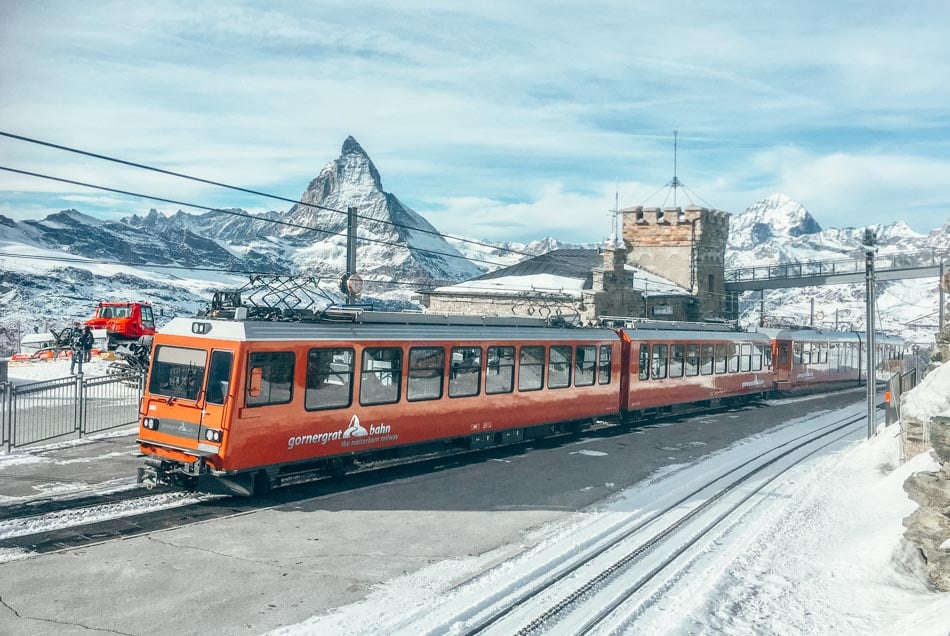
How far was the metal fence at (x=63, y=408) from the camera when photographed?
16.9m

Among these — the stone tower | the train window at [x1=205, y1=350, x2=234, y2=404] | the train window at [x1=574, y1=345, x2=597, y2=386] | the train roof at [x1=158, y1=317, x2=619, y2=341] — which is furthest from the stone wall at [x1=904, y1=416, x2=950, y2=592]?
the stone tower

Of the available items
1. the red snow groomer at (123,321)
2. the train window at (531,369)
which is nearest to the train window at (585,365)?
the train window at (531,369)

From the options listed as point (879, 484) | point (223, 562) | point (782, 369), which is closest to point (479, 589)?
point (223, 562)

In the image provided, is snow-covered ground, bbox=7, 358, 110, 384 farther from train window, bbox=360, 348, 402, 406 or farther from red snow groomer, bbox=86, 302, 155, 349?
train window, bbox=360, 348, 402, 406

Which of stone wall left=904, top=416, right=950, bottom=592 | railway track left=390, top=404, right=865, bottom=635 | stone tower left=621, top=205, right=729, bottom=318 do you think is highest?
stone tower left=621, top=205, right=729, bottom=318

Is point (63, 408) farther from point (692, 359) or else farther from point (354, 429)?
point (692, 359)

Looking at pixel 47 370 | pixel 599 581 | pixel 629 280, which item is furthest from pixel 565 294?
pixel 599 581

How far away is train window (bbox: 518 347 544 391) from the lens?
18984mm

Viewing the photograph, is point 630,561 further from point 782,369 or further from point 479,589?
point 782,369

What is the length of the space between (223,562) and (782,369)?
30.4 meters

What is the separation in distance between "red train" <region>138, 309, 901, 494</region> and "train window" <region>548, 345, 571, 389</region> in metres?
0.03

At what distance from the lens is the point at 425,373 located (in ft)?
52.6

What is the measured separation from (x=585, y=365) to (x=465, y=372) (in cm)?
540

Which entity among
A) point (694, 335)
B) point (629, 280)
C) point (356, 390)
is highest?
point (629, 280)
